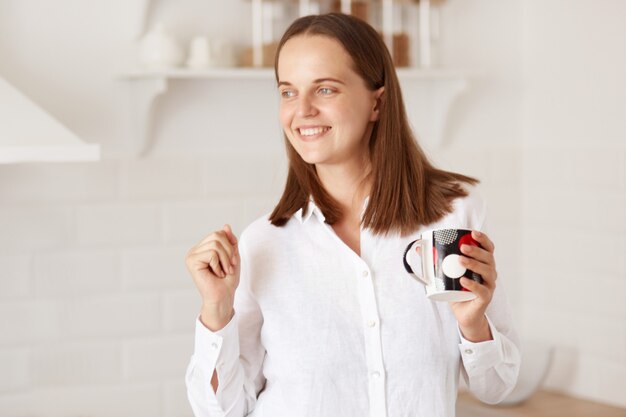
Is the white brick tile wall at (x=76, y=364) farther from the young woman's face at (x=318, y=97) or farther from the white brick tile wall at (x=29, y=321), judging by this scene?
the young woman's face at (x=318, y=97)

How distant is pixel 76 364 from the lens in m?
2.30

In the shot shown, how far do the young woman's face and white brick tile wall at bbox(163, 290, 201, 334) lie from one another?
95 cm

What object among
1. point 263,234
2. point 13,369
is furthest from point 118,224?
point 263,234

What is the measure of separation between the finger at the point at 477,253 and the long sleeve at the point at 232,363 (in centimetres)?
38

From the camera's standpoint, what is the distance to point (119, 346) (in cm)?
236

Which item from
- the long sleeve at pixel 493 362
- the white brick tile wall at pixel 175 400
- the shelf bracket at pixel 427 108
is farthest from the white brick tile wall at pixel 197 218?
the long sleeve at pixel 493 362

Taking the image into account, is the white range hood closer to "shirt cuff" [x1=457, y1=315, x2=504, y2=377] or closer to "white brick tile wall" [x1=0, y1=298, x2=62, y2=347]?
"white brick tile wall" [x1=0, y1=298, x2=62, y2=347]

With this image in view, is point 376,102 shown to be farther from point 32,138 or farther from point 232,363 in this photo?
point 32,138

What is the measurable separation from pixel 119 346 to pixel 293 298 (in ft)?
2.98

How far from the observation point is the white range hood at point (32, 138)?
177cm

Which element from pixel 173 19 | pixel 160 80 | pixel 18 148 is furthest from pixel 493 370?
pixel 173 19

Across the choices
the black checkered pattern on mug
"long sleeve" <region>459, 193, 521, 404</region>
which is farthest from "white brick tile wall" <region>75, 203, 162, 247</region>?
the black checkered pattern on mug

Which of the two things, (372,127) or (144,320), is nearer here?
(372,127)

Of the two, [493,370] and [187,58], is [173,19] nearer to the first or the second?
[187,58]
